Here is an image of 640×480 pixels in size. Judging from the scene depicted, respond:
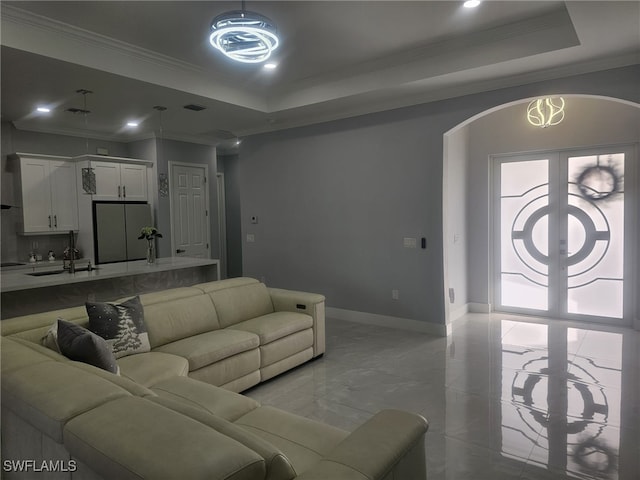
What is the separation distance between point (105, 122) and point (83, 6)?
3204 millimetres

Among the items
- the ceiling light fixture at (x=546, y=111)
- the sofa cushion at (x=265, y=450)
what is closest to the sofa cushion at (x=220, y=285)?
the sofa cushion at (x=265, y=450)

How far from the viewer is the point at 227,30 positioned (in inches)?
111

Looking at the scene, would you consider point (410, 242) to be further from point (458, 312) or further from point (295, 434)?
point (295, 434)

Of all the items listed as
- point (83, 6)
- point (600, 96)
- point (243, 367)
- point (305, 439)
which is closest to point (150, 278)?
point (243, 367)

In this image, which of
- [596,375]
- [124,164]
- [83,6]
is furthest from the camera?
[124,164]

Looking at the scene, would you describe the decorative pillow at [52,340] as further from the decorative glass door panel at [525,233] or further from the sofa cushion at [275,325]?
the decorative glass door panel at [525,233]

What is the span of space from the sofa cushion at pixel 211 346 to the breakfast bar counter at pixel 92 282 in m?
1.25

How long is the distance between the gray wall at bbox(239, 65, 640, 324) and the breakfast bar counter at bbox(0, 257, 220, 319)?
155 cm

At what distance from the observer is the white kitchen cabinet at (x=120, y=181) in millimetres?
6367

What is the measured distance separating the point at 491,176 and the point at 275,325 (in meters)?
3.98

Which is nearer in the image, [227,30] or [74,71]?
[227,30]

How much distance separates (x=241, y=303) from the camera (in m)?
4.16

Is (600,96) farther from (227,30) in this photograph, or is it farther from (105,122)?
(105,122)

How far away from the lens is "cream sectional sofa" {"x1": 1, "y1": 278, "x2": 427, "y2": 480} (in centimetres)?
125
